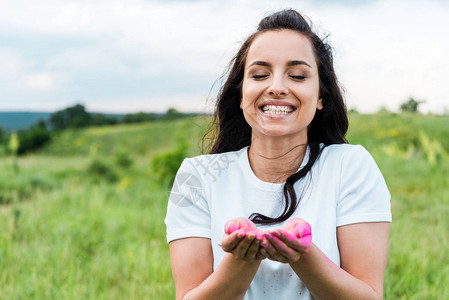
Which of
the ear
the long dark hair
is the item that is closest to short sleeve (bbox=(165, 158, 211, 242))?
the long dark hair

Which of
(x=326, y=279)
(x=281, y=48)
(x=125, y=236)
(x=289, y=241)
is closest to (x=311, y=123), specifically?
(x=281, y=48)

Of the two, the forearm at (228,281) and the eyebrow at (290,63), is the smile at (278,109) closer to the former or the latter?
the eyebrow at (290,63)

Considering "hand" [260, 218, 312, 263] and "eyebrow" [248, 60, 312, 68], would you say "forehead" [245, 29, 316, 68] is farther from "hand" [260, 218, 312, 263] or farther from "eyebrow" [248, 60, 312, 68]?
"hand" [260, 218, 312, 263]

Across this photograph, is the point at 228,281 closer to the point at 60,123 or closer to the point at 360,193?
the point at 360,193

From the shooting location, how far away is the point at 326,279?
143 centimetres

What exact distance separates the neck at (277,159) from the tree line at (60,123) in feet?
36.9

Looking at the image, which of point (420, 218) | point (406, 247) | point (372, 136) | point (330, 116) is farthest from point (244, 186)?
point (372, 136)

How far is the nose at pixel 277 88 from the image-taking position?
1.62 metres

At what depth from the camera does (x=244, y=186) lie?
172 cm

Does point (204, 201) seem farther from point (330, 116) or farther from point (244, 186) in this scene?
point (330, 116)

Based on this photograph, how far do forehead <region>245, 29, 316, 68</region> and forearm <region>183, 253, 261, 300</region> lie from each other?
680 mm

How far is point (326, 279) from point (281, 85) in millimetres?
624

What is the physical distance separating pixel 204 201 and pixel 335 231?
1.50 feet

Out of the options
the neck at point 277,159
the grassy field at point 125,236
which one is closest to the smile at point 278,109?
the neck at point 277,159
